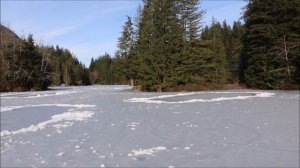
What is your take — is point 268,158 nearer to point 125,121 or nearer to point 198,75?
point 125,121

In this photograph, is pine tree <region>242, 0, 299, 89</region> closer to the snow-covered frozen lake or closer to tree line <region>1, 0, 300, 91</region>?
tree line <region>1, 0, 300, 91</region>

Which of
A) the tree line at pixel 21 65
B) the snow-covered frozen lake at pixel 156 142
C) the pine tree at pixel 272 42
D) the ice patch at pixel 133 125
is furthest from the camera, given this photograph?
the tree line at pixel 21 65

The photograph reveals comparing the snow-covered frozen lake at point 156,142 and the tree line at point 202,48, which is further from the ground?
the tree line at point 202,48

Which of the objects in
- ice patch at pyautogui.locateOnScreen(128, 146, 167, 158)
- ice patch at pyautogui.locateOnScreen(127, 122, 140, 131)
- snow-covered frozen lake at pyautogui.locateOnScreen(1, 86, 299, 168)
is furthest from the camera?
ice patch at pyautogui.locateOnScreen(127, 122, 140, 131)

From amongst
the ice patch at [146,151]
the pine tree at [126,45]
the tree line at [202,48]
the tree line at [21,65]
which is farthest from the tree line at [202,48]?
the ice patch at [146,151]

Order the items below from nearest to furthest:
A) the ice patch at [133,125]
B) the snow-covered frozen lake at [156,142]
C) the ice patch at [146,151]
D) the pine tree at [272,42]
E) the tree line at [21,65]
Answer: the snow-covered frozen lake at [156,142]
the ice patch at [146,151]
the ice patch at [133,125]
the pine tree at [272,42]
the tree line at [21,65]

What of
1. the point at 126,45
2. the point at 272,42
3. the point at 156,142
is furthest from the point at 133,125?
the point at 126,45

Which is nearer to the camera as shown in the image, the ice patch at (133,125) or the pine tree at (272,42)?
the ice patch at (133,125)

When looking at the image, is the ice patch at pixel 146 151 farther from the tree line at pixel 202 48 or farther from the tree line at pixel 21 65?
the tree line at pixel 21 65

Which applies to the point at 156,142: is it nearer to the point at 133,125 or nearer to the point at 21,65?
the point at 133,125

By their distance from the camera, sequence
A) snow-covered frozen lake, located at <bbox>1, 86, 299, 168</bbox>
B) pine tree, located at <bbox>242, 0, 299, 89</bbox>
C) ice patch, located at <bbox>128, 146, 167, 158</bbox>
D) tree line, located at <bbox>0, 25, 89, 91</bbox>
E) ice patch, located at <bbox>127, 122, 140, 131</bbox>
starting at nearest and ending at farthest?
snow-covered frozen lake, located at <bbox>1, 86, 299, 168</bbox> → ice patch, located at <bbox>128, 146, 167, 158</bbox> → ice patch, located at <bbox>127, 122, 140, 131</bbox> → pine tree, located at <bbox>242, 0, 299, 89</bbox> → tree line, located at <bbox>0, 25, 89, 91</bbox>

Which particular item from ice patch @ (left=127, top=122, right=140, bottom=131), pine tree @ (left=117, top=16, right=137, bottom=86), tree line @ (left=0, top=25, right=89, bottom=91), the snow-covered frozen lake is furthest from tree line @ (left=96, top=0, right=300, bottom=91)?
ice patch @ (left=127, top=122, right=140, bottom=131)

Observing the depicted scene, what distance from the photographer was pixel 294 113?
11.7 meters

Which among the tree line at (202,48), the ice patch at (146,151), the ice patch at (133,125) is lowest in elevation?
the ice patch at (146,151)
